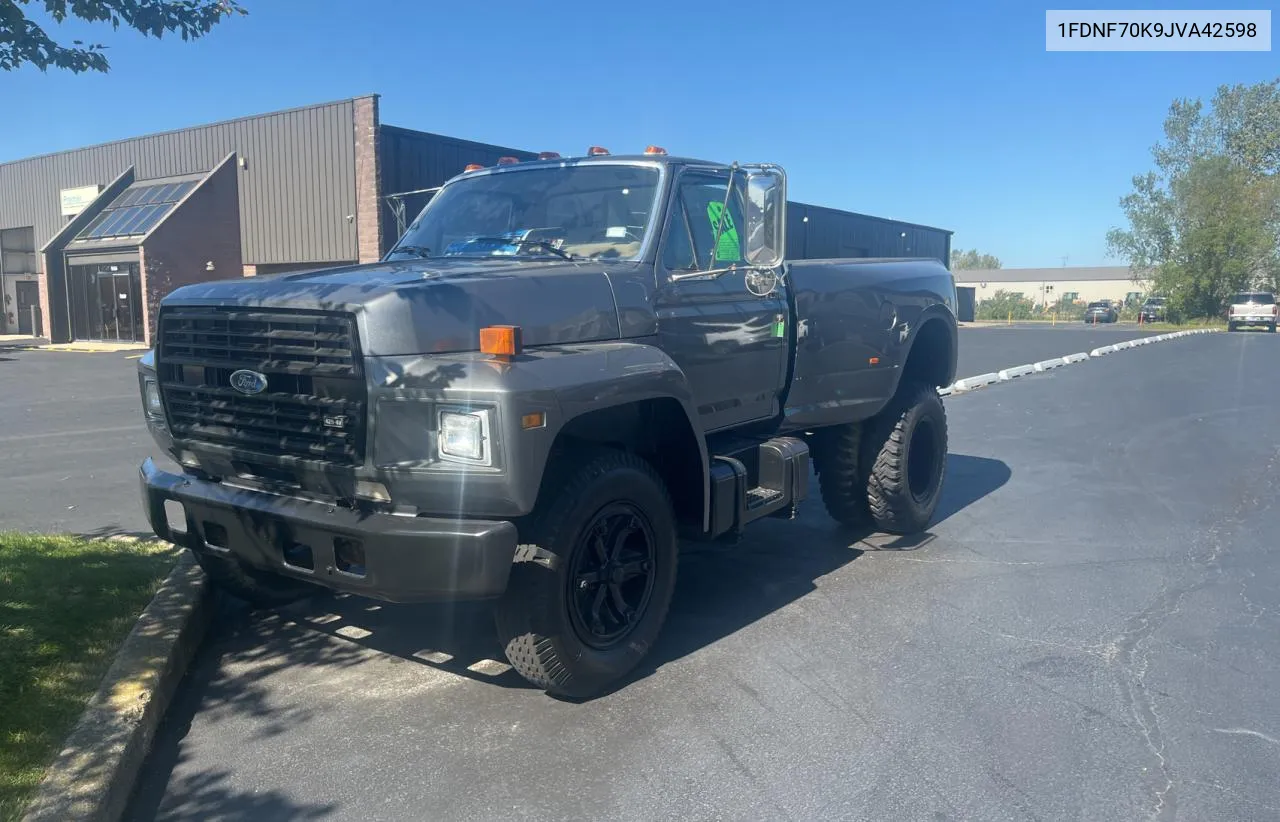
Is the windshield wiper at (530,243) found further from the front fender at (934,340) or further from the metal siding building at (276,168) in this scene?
the metal siding building at (276,168)

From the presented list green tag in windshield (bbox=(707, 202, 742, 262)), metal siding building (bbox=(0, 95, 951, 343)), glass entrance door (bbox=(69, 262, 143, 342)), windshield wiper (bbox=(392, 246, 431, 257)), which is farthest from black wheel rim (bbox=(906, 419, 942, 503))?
glass entrance door (bbox=(69, 262, 143, 342))

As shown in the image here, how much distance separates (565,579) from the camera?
12.5 feet

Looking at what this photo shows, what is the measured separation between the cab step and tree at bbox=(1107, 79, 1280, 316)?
62280 mm

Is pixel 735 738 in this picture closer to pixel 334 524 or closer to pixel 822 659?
pixel 822 659

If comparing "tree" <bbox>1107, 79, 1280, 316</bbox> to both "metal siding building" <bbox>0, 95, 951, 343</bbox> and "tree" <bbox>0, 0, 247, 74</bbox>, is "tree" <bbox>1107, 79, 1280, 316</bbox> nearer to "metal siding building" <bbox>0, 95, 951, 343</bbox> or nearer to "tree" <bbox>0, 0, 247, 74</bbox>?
"metal siding building" <bbox>0, 95, 951, 343</bbox>

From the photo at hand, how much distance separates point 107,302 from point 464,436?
108 ft

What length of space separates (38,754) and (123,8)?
295 cm

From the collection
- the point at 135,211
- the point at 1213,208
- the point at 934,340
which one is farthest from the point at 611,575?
the point at 1213,208

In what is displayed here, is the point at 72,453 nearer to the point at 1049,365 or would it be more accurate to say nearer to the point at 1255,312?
the point at 1049,365

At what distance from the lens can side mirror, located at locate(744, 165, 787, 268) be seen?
4.82 m

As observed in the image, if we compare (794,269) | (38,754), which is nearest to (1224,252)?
(794,269)

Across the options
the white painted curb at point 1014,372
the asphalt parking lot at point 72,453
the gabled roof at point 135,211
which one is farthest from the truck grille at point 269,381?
the gabled roof at point 135,211

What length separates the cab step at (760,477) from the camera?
4762 millimetres

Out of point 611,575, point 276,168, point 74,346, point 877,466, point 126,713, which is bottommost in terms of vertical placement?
point 126,713
